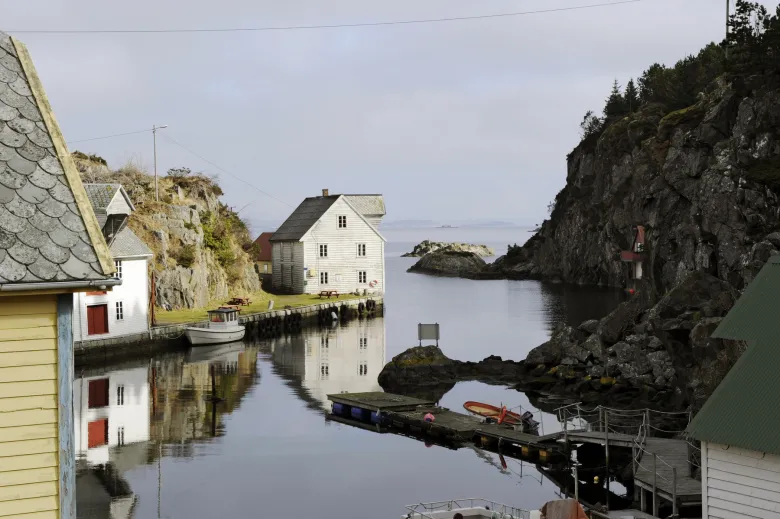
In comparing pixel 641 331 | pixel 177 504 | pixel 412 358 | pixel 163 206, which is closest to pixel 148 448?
pixel 177 504

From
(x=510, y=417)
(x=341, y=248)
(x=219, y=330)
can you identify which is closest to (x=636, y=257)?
(x=341, y=248)

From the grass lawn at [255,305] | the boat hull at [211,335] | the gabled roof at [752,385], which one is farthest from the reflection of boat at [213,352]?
the gabled roof at [752,385]

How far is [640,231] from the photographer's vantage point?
3971 inches

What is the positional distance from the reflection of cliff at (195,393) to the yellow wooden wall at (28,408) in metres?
26.8

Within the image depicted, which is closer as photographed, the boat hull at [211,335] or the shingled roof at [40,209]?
the shingled roof at [40,209]

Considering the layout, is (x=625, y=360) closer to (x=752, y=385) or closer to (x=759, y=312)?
(x=759, y=312)

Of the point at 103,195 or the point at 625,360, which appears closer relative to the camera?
the point at 625,360

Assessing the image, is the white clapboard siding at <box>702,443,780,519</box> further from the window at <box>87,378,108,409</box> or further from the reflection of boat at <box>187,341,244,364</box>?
the reflection of boat at <box>187,341,244,364</box>

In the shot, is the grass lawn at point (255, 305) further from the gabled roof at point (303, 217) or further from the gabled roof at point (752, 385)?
the gabled roof at point (752, 385)

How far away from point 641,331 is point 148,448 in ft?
77.4

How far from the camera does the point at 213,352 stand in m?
61.4

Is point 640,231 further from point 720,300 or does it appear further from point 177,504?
point 177,504

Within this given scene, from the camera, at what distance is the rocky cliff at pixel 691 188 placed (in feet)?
185

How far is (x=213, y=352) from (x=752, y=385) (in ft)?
154
